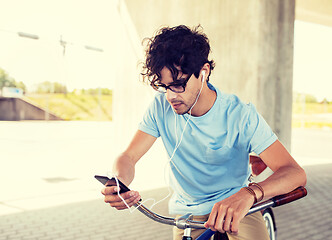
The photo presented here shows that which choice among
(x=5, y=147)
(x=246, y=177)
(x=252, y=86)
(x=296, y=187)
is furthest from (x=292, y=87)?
(x=5, y=147)

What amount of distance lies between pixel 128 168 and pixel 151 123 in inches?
11.5

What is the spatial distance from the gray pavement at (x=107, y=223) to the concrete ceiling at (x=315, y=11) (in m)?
8.32

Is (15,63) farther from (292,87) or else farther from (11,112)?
(292,87)

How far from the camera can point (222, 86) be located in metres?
6.44

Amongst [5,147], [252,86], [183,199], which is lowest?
[5,147]

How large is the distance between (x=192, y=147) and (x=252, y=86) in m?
4.30

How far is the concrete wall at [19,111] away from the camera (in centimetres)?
3384

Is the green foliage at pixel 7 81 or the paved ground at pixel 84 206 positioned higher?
the green foliage at pixel 7 81

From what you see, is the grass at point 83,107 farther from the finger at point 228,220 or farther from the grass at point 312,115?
the finger at point 228,220

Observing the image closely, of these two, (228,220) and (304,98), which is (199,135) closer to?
(228,220)

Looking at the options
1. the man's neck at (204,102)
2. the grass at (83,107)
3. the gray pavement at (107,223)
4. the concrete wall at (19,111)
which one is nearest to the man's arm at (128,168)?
the man's neck at (204,102)

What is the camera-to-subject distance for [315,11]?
43.8 ft

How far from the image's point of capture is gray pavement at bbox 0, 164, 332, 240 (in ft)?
15.0

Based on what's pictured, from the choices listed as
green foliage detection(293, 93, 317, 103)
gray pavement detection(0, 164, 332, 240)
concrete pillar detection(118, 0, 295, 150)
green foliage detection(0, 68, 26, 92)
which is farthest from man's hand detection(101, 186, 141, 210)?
green foliage detection(0, 68, 26, 92)
